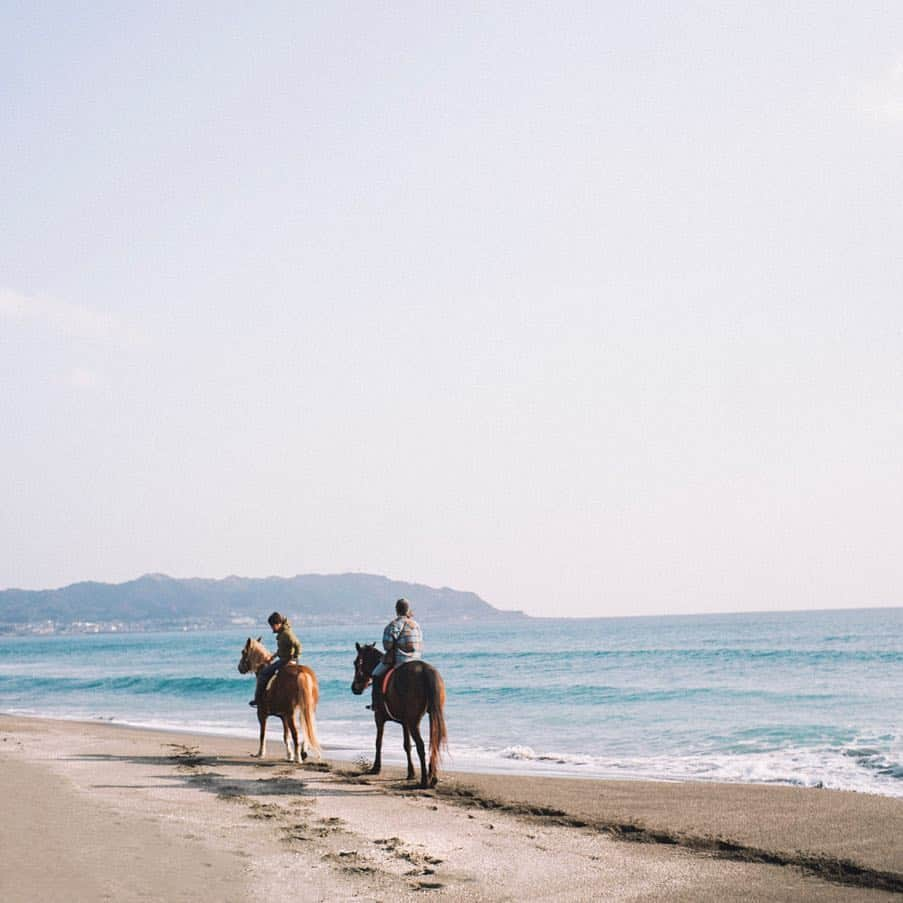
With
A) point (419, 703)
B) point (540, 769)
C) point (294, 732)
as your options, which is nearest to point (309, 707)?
point (294, 732)

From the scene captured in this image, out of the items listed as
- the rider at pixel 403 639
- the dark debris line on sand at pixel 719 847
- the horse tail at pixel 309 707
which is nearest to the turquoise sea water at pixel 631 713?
the horse tail at pixel 309 707

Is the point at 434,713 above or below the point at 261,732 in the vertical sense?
above

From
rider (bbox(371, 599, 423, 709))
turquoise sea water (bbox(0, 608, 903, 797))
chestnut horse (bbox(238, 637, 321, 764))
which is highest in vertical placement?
rider (bbox(371, 599, 423, 709))

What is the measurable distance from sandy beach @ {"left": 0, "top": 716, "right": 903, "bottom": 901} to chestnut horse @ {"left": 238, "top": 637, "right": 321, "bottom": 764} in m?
0.97

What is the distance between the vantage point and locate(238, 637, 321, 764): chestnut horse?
1386cm

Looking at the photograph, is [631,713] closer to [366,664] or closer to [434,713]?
→ [366,664]

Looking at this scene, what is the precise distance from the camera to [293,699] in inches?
547

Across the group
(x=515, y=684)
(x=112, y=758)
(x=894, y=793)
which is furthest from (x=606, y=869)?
(x=515, y=684)

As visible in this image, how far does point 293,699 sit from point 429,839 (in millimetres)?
5739

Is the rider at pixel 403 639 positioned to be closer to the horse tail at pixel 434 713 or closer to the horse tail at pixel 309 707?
the horse tail at pixel 434 713

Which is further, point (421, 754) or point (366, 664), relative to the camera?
point (366, 664)

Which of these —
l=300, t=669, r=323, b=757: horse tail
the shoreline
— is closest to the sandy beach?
the shoreline

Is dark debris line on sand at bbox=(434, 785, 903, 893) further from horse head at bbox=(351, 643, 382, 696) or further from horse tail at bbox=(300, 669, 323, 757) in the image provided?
horse tail at bbox=(300, 669, 323, 757)

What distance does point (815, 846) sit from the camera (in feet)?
26.6
